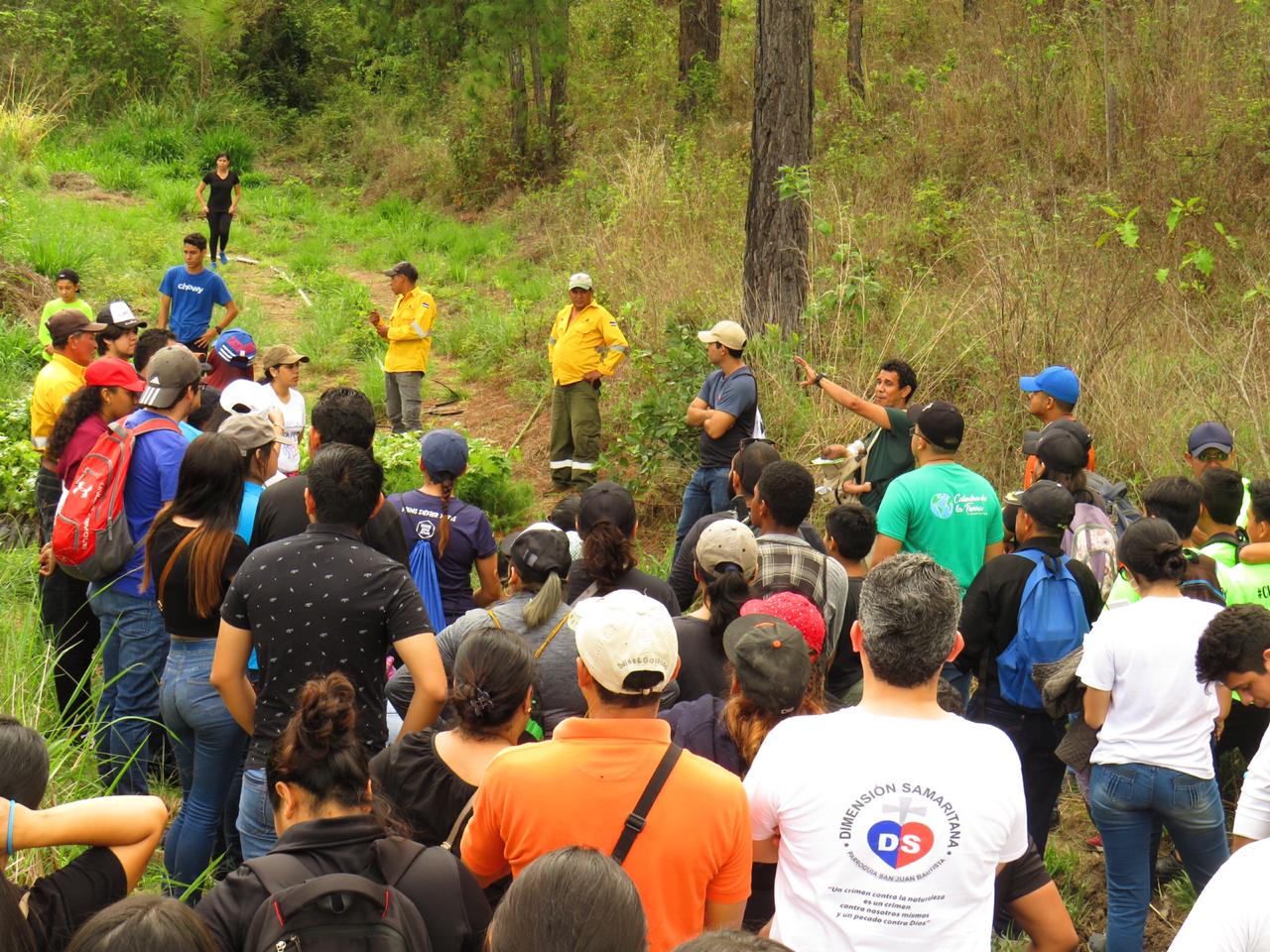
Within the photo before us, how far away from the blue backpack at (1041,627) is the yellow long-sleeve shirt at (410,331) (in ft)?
23.1

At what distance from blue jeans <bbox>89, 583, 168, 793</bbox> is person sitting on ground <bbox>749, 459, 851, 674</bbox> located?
2446mm

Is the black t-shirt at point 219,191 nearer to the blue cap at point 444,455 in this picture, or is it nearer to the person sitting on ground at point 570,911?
the blue cap at point 444,455

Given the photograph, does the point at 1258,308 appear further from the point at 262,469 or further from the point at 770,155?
the point at 262,469

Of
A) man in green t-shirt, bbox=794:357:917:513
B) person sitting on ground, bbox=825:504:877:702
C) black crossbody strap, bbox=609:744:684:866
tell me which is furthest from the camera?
man in green t-shirt, bbox=794:357:917:513

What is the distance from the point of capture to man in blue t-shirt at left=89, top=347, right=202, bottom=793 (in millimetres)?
4867

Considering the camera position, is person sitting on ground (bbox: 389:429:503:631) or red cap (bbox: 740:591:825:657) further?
person sitting on ground (bbox: 389:429:503:631)

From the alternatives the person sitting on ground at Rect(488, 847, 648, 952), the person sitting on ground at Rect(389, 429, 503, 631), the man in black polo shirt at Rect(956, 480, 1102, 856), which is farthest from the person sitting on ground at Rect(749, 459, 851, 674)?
the person sitting on ground at Rect(488, 847, 648, 952)

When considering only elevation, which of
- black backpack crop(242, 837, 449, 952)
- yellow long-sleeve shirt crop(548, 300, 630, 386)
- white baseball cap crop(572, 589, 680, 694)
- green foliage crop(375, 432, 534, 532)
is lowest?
green foliage crop(375, 432, 534, 532)

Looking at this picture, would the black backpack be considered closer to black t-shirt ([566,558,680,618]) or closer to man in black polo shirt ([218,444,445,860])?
man in black polo shirt ([218,444,445,860])

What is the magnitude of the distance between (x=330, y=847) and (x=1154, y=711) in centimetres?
265

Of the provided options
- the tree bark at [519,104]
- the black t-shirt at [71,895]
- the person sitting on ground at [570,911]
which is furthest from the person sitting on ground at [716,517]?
the tree bark at [519,104]

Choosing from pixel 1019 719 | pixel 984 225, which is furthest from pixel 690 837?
pixel 984 225

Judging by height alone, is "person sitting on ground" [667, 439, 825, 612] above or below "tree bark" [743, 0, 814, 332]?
below

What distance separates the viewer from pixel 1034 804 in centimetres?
465
